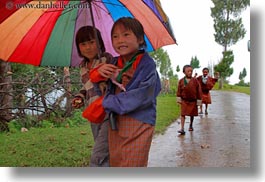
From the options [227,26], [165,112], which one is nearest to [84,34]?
[165,112]

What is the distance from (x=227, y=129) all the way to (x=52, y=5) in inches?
50.0

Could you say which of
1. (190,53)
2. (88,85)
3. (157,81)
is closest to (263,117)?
(190,53)

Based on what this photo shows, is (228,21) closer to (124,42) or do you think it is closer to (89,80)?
(124,42)

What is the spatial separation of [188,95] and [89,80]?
0.65m

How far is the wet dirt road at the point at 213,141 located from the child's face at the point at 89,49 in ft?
2.07

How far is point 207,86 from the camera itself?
2.36m

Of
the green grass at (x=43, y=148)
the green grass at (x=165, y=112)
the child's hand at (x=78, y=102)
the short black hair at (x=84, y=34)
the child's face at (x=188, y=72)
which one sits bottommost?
the green grass at (x=43, y=148)

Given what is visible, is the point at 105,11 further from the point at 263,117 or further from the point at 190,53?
the point at 263,117

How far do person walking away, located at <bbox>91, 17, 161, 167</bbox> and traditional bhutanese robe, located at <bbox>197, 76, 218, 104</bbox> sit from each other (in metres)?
0.40

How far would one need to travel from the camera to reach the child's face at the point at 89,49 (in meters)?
2.05

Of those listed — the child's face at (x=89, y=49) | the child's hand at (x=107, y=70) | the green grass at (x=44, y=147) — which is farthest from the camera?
the green grass at (x=44, y=147)

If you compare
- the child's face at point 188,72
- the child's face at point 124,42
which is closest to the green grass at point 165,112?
the child's face at point 188,72

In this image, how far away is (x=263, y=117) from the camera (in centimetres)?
232

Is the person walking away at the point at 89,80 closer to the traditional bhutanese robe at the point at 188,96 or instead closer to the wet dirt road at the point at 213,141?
the wet dirt road at the point at 213,141
